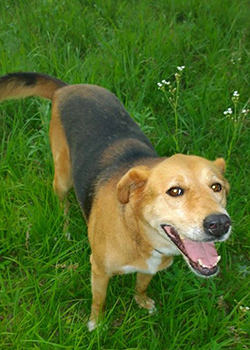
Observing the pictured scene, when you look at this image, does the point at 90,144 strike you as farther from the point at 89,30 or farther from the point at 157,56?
the point at 89,30

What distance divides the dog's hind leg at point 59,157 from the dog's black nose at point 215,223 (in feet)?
5.31

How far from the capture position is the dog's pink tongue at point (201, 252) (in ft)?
8.34

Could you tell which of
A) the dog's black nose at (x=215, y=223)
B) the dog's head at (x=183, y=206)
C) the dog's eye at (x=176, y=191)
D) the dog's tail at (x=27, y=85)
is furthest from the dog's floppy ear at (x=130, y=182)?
the dog's tail at (x=27, y=85)

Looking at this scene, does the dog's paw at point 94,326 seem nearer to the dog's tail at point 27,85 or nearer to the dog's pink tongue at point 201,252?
the dog's pink tongue at point 201,252

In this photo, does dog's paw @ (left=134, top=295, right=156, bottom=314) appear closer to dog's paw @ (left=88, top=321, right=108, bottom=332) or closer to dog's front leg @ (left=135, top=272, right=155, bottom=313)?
dog's front leg @ (left=135, top=272, right=155, bottom=313)

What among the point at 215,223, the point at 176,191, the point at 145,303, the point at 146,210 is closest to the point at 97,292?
the point at 145,303

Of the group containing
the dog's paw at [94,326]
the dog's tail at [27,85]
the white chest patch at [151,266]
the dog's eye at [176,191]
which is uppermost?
the dog's eye at [176,191]

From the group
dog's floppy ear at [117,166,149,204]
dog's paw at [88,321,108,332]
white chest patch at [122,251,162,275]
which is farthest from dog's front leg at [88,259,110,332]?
dog's floppy ear at [117,166,149,204]

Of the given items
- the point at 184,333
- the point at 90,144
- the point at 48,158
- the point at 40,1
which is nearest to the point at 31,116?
the point at 48,158

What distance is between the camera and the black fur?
3227 millimetres

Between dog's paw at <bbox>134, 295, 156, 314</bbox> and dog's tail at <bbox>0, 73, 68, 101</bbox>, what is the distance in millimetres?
1814

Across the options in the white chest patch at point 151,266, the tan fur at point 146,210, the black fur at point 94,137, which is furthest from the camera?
the black fur at point 94,137

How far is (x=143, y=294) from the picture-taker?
11.0ft

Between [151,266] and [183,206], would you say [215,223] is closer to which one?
[183,206]
